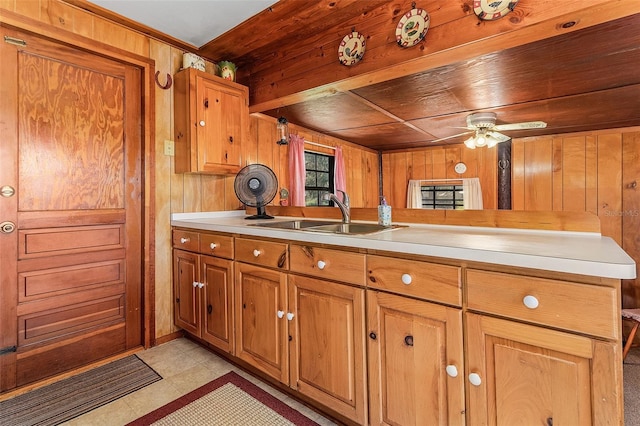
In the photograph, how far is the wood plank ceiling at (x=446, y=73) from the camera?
1.55 meters

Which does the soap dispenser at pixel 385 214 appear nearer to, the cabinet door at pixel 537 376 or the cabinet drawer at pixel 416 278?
the cabinet drawer at pixel 416 278

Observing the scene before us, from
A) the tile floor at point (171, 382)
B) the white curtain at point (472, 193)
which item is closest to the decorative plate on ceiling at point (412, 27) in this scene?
the white curtain at point (472, 193)

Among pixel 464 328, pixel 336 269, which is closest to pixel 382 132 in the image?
pixel 336 269

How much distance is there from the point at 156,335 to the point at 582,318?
95.6 inches

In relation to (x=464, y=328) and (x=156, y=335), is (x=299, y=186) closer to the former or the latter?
(x=156, y=335)

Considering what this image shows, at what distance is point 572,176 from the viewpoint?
8.93ft

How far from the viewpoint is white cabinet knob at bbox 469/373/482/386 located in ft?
3.23

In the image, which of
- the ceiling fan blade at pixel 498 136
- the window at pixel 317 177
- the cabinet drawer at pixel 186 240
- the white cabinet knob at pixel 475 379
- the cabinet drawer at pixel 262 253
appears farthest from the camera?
the window at pixel 317 177

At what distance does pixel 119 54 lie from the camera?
2.00 metres

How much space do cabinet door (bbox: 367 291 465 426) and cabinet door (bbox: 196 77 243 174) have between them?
63.7 inches

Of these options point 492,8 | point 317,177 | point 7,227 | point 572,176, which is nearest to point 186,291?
point 7,227

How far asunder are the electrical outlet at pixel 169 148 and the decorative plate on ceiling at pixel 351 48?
1373 mm

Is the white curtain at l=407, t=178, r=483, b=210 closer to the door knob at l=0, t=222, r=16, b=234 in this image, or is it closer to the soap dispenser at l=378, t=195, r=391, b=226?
the soap dispenser at l=378, t=195, r=391, b=226

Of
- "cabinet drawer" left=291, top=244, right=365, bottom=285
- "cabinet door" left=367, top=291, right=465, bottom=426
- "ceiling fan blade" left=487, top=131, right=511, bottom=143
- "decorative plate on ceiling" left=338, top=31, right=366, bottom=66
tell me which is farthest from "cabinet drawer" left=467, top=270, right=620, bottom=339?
"ceiling fan blade" left=487, top=131, right=511, bottom=143
